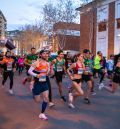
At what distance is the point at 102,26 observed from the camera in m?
37.9

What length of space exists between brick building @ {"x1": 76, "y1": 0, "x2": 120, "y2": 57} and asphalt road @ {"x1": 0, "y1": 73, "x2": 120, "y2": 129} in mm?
23149

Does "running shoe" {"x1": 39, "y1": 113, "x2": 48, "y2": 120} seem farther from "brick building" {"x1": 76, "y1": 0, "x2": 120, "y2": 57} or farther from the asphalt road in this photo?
"brick building" {"x1": 76, "y1": 0, "x2": 120, "y2": 57}

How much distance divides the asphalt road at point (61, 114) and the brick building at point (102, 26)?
75.9ft

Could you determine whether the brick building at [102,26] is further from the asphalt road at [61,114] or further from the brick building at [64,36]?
the asphalt road at [61,114]

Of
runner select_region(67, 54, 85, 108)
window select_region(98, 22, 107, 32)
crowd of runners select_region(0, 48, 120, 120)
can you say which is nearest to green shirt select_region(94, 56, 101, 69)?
crowd of runners select_region(0, 48, 120, 120)

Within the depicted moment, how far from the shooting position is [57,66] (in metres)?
11.9

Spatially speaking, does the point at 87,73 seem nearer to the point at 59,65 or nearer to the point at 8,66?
the point at 59,65

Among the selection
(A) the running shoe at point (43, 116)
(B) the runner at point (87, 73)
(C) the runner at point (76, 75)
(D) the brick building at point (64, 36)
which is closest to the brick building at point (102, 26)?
(D) the brick building at point (64, 36)

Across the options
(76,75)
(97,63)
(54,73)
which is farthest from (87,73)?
(97,63)

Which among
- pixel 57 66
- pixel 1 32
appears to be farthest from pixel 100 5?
pixel 1 32

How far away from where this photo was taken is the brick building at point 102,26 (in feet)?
116

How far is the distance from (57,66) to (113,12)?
24.7 metres

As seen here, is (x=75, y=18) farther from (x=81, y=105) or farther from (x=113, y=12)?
(x=81, y=105)

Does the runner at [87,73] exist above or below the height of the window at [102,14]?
below
